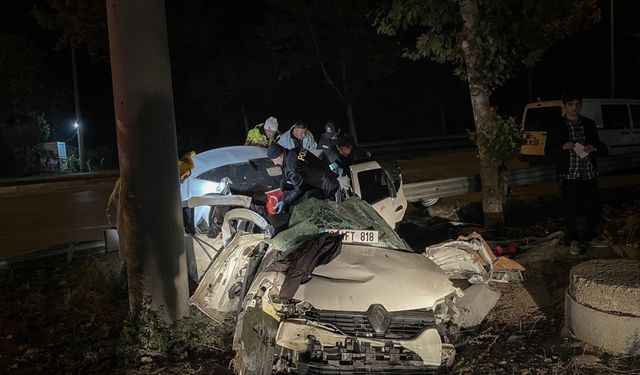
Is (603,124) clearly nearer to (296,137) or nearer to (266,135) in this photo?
(296,137)

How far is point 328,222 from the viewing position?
4.71 metres

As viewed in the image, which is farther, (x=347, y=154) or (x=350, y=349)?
(x=347, y=154)

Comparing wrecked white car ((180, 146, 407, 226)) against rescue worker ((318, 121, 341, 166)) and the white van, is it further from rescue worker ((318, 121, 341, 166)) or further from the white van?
the white van

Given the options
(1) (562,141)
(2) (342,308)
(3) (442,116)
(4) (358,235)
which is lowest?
(2) (342,308)

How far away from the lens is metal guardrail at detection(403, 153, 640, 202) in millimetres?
10281

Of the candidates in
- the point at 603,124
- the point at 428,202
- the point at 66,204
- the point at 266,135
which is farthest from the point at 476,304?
the point at 603,124

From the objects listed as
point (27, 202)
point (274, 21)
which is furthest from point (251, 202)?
point (274, 21)

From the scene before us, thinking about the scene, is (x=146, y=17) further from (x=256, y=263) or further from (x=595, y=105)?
(x=595, y=105)

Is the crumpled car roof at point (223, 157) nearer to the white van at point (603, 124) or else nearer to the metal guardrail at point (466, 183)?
the metal guardrail at point (466, 183)

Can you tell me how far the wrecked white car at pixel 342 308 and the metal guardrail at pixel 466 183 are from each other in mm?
5712

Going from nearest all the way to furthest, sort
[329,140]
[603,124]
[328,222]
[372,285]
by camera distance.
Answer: [372,285] → [328,222] → [329,140] → [603,124]

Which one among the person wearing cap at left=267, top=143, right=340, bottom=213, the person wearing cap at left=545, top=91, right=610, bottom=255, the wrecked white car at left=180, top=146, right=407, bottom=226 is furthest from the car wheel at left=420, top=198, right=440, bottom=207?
the person wearing cap at left=267, top=143, right=340, bottom=213

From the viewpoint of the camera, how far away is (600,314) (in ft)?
14.3

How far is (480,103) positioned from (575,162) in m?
2.46
